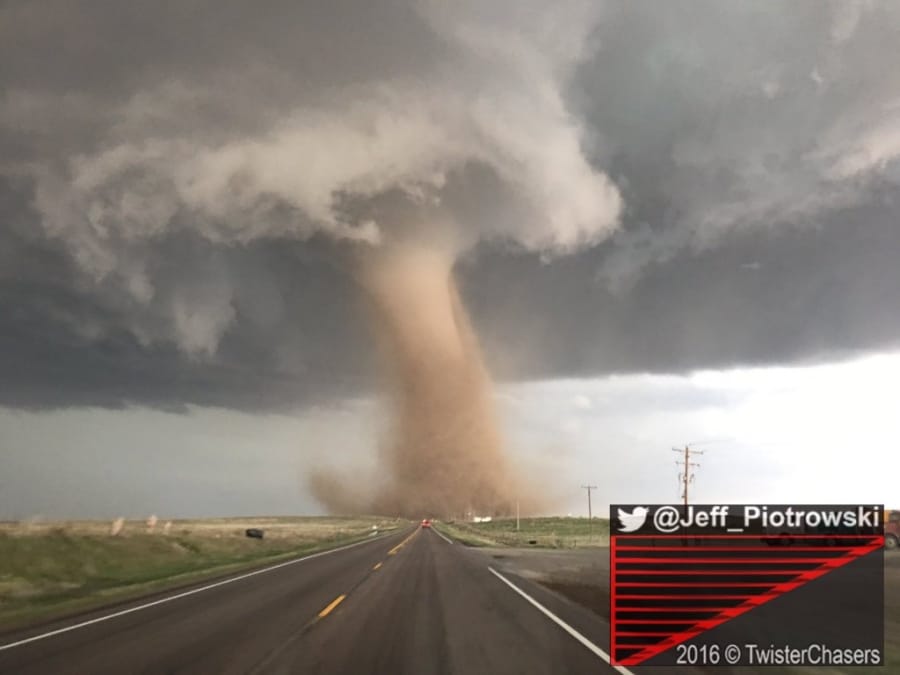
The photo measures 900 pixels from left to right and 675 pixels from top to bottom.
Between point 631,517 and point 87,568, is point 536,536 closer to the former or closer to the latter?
point 87,568

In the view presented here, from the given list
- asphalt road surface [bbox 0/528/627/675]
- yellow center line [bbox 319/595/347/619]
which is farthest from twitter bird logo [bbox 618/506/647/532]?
yellow center line [bbox 319/595/347/619]

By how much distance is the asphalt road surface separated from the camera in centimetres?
877

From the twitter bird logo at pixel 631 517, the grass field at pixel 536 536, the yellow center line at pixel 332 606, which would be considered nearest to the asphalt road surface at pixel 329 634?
the yellow center line at pixel 332 606

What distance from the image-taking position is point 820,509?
22672 millimetres

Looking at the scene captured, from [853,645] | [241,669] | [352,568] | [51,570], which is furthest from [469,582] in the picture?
[51,570]

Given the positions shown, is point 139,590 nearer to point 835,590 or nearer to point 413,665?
point 413,665

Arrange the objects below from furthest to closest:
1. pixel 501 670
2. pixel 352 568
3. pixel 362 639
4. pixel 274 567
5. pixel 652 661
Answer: pixel 274 567 → pixel 352 568 → pixel 362 639 → pixel 652 661 → pixel 501 670

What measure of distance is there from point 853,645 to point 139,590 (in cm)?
1732

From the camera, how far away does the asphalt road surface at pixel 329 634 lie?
28.8ft

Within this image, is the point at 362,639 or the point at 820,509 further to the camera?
the point at 820,509

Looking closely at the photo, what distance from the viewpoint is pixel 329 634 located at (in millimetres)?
10961

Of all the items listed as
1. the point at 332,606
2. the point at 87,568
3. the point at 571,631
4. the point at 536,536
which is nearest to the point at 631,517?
the point at 571,631

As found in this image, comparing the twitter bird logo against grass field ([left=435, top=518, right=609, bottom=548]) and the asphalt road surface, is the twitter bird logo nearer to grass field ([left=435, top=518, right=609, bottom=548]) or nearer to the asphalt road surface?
the asphalt road surface

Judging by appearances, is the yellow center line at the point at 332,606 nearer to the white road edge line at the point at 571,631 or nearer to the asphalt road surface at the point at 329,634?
the asphalt road surface at the point at 329,634
